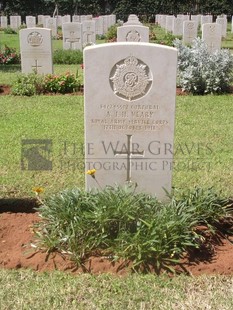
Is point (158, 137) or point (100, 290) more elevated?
point (158, 137)

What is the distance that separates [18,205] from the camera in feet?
16.4

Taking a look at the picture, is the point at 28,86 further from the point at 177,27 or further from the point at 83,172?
the point at 177,27

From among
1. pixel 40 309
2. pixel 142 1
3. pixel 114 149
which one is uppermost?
pixel 142 1

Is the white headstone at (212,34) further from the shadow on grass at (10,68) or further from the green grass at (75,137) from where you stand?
the green grass at (75,137)

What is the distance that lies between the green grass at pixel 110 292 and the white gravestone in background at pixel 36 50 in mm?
9171

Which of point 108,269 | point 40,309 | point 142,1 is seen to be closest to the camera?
point 40,309

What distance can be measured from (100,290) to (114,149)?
4.41 feet

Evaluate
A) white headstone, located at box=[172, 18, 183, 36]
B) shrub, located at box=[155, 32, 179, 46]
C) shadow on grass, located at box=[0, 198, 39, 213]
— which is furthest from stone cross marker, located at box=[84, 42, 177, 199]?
white headstone, located at box=[172, 18, 183, 36]

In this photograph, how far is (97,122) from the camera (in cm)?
421

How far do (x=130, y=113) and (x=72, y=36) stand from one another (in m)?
15.5

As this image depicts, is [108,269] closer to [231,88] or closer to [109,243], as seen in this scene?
[109,243]

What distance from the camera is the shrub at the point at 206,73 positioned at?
10339 mm

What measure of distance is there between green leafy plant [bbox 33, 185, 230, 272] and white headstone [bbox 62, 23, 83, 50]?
51.0ft

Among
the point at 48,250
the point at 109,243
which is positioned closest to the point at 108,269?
the point at 109,243
